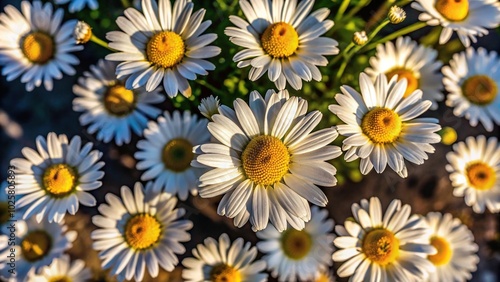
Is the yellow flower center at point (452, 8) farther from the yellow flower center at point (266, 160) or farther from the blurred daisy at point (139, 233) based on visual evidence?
the blurred daisy at point (139, 233)

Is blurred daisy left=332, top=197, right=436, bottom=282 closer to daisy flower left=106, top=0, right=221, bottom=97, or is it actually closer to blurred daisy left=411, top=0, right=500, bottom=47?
blurred daisy left=411, top=0, right=500, bottom=47

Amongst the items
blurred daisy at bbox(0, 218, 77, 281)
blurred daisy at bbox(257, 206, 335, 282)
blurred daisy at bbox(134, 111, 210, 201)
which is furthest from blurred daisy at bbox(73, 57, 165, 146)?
blurred daisy at bbox(257, 206, 335, 282)

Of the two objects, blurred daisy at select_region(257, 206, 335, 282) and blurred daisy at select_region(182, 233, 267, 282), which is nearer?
blurred daisy at select_region(182, 233, 267, 282)

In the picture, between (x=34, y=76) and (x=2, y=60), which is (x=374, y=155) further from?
(x=2, y=60)

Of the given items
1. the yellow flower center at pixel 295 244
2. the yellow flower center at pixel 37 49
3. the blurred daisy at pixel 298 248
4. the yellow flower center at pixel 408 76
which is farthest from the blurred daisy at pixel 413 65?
the yellow flower center at pixel 37 49

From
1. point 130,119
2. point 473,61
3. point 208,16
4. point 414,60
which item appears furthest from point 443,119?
point 130,119

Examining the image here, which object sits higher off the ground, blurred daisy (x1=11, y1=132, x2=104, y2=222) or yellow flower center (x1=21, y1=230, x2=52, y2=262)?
blurred daisy (x1=11, y1=132, x2=104, y2=222)

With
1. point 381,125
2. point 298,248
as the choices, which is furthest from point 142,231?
point 381,125
